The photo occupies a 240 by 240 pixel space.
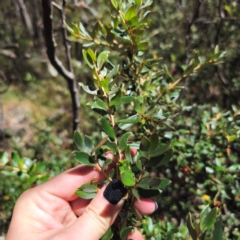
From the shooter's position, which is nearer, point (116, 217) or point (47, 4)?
point (116, 217)

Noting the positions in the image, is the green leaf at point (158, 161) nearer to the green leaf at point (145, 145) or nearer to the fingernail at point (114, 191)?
the green leaf at point (145, 145)

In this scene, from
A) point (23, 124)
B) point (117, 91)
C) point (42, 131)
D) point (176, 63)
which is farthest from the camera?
point (23, 124)

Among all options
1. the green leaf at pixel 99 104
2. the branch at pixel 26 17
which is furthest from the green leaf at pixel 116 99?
the branch at pixel 26 17

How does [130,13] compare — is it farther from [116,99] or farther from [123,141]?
[123,141]

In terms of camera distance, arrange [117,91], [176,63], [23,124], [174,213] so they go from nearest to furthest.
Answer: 1. [117,91]
2. [174,213]
3. [176,63]
4. [23,124]

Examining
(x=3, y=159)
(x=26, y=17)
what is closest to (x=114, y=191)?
(x=3, y=159)

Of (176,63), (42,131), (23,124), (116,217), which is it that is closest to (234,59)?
(176,63)

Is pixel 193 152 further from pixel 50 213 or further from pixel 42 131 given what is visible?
pixel 42 131

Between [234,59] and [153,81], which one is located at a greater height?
[153,81]
